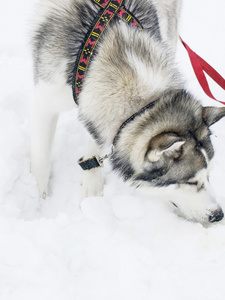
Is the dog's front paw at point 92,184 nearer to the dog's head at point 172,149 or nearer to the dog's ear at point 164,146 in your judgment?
the dog's head at point 172,149

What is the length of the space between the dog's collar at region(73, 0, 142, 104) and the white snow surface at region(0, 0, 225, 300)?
2.16 ft

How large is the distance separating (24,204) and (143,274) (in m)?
1.11

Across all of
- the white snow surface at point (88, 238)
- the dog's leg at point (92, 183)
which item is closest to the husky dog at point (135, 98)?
the white snow surface at point (88, 238)

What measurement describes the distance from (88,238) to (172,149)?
0.93 meters

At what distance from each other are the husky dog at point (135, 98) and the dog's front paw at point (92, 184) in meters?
0.69

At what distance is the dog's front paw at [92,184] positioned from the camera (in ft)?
9.37

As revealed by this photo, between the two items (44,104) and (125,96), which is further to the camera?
(44,104)

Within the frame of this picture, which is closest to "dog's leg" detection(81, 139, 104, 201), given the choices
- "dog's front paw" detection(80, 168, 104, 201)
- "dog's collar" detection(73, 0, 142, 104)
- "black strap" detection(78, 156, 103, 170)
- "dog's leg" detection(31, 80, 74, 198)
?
"dog's front paw" detection(80, 168, 104, 201)

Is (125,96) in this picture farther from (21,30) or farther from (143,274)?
(21,30)

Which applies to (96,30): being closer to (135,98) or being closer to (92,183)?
(135,98)

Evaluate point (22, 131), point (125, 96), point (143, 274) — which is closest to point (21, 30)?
point (22, 131)

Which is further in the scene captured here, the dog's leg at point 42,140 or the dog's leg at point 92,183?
the dog's leg at point 92,183

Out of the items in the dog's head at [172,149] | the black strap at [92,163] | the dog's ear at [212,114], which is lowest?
the black strap at [92,163]

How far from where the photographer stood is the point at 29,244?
2324 mm
